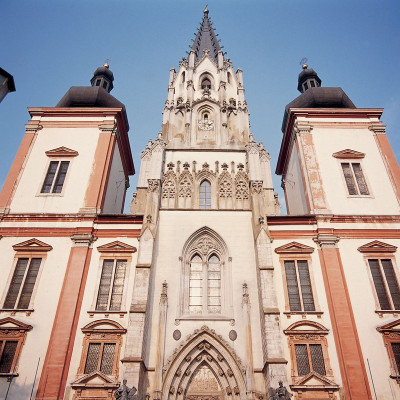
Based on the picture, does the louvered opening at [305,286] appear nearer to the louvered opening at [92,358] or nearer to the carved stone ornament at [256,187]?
the carved stone ornament at [256,187]

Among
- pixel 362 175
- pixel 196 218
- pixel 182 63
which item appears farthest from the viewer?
pixel 182 63

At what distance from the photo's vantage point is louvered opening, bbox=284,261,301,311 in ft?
53.7

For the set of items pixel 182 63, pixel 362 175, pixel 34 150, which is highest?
pixel 182 63

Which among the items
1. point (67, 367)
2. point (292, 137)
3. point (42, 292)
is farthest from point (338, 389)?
point (292, 137)

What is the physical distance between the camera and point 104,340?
15.3 metres

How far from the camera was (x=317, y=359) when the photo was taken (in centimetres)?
1496

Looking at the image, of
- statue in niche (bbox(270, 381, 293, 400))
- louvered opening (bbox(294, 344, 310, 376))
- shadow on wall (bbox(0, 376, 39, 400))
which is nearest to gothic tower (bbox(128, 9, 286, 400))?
statue in niche (bbox(270, 381, 293, 400))

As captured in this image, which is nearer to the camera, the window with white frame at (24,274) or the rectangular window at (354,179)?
the window with white frame at (24,274)

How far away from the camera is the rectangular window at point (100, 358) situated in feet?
48.4

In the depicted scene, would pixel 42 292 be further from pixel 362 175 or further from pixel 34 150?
pixel 362 175

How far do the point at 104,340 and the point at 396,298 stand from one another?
12.0 m

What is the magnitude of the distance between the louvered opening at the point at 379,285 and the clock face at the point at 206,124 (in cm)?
1213

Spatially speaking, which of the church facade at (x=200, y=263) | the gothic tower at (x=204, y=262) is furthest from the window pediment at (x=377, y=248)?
the gothic tower at (x=204, y=262)

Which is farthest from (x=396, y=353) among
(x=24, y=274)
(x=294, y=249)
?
(x=24, y=274)
